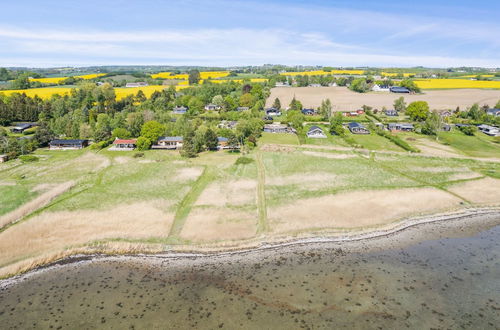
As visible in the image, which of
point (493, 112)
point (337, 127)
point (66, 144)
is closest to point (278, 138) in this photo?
point (337, 127)

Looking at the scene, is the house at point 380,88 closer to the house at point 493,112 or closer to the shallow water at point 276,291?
the house at point 493,112

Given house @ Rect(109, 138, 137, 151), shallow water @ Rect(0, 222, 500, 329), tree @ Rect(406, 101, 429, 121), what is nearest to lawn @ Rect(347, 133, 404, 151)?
tree @ Rect(406, 101, 429, 121)

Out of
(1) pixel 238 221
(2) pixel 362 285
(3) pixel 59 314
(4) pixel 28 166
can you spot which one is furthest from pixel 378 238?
(4) pixel 28 166

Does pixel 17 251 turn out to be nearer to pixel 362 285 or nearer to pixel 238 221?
pixel 238 221

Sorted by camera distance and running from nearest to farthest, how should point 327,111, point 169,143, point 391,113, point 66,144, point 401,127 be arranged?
1. point 66,144
2. point 169,143
3. point 401,127
4. point 327,111
5. point 391,113

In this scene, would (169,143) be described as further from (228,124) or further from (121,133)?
(228,124)

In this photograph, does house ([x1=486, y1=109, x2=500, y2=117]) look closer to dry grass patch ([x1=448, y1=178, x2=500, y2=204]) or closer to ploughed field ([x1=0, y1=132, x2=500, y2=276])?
ploughed field ([x1=0, y1=132, x2=500, y2=276])

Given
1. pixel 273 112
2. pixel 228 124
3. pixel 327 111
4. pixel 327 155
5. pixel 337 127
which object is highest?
pixel 327 111
